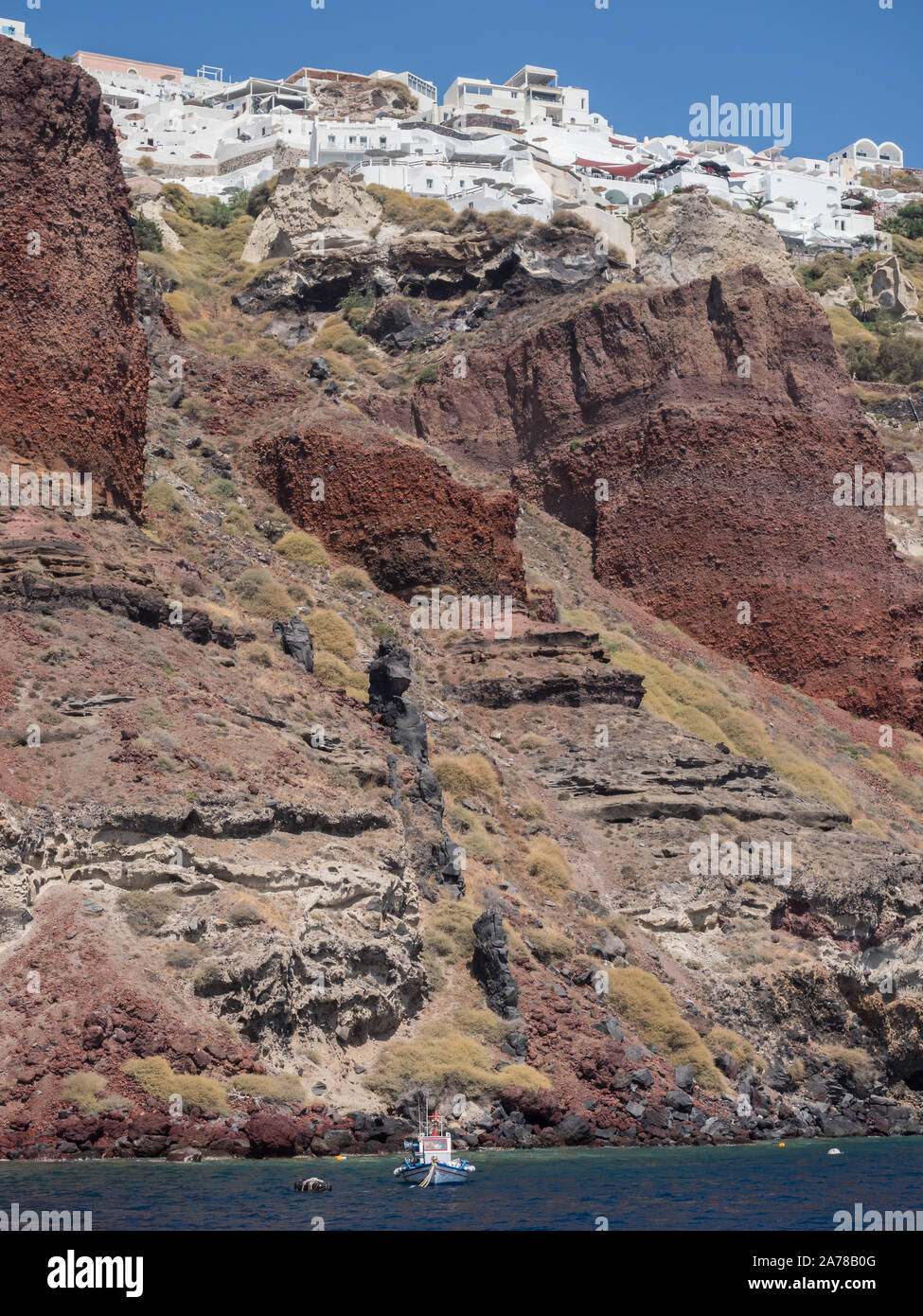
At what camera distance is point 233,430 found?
51.9m

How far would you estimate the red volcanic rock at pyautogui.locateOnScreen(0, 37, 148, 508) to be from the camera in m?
35.7

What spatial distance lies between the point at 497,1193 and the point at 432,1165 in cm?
118

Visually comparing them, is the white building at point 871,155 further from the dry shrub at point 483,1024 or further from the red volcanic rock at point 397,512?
the dry shrub at point 483,1024

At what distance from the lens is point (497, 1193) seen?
21.9 metres

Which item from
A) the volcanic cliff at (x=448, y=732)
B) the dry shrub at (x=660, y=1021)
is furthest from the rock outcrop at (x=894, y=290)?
the dry shrub at (x=660, y=1021)

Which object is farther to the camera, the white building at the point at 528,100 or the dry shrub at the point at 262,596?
the white building at the point at 528,100

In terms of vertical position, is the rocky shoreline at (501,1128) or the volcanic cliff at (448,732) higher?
the volcanic cliff at (448,732)

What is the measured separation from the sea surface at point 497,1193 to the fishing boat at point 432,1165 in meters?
0.23

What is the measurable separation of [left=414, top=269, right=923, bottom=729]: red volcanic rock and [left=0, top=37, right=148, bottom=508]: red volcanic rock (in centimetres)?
2285

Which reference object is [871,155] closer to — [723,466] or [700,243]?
[700,243]

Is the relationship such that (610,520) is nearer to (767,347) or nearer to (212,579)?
(767,347)

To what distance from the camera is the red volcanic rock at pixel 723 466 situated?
5581 cm

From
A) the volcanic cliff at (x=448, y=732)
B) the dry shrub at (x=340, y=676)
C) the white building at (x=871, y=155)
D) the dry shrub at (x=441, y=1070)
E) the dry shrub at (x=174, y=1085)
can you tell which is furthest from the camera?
the white building at (x=871, y=155)
